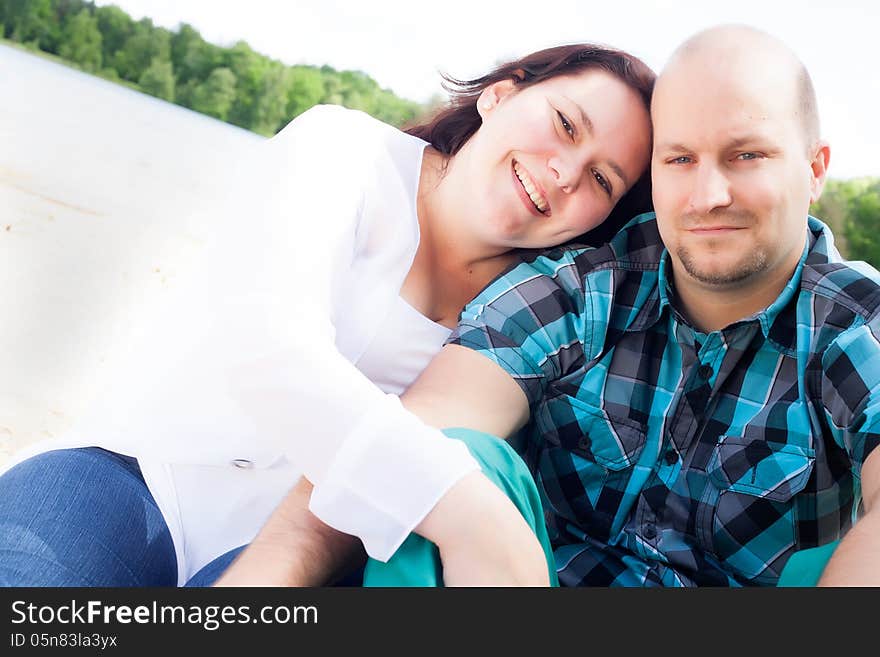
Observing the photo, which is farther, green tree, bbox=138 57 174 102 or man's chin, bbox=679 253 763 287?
green tree, bbox=138 57 174 102

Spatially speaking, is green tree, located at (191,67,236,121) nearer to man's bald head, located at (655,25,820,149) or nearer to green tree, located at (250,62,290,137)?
green tree, located at (250,62,290,137)

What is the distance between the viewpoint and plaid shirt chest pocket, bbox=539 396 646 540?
2.01 metres

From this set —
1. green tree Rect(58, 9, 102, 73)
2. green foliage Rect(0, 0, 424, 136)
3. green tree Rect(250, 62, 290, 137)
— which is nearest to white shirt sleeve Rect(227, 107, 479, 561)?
green foliage Rect(0, 0, 424, 136)

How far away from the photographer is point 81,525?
173cm

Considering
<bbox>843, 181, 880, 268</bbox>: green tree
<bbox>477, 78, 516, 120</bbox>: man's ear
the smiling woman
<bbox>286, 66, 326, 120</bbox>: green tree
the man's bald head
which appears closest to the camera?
the smiling woman

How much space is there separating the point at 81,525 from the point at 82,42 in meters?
25.1

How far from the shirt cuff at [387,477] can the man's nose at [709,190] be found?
0.72 meters

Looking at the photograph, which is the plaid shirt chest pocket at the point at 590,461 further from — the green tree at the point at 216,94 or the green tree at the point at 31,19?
the green tree at the point at 31,19

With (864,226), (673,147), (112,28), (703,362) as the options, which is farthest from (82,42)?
(703,362)

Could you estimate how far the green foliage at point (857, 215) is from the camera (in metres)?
15.1

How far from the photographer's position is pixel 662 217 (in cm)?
196

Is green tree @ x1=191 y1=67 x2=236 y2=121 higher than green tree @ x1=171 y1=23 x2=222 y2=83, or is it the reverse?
green tree @ x1=171 y1=23 x2=222 y2=83

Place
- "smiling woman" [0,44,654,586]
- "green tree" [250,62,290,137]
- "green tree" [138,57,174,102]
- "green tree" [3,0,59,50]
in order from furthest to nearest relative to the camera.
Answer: "green tree" [250,62,290,137] < "green tree" [138,57,174,102] < "green tree" [3,0,59,50] < "smiling woman" [0,44,654,586]

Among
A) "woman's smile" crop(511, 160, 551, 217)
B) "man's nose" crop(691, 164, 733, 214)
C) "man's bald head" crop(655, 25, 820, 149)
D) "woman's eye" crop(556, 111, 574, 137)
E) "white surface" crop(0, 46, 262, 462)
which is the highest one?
"man's bald head" crop(655, 25, 820, 149)
